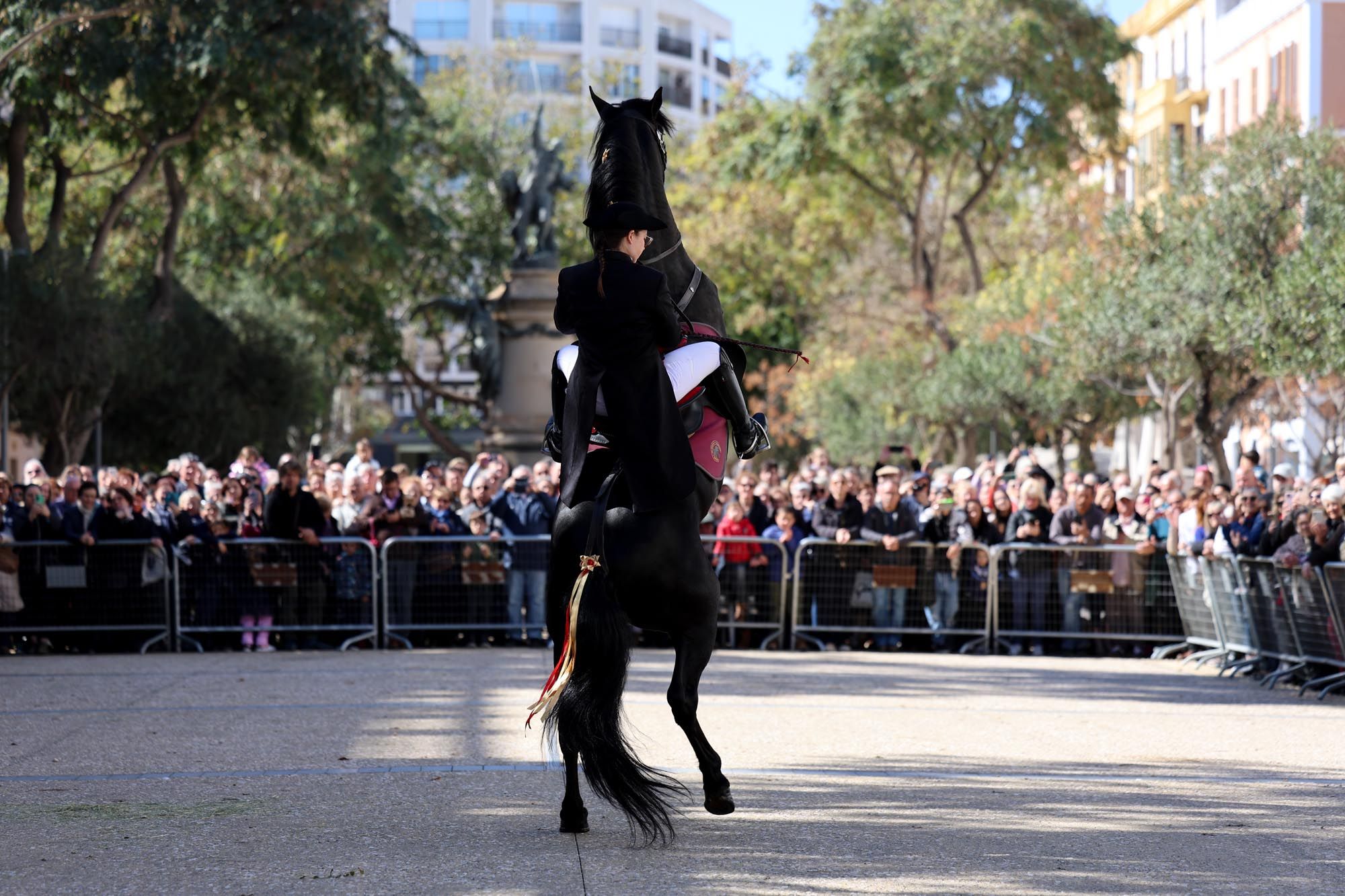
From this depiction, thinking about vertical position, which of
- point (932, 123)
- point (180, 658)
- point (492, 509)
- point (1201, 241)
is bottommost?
point (180, 658)

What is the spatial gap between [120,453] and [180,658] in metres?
23.3

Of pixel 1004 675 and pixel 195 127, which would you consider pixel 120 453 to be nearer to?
pixel 195 127

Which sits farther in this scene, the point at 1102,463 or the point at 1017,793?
the point at 1102,463

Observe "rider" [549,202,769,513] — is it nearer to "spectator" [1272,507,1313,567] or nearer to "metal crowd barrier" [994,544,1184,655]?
"spectator" [1272,507,1313,567]

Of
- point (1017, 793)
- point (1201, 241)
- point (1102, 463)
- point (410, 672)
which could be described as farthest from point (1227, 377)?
point (1102, 463)

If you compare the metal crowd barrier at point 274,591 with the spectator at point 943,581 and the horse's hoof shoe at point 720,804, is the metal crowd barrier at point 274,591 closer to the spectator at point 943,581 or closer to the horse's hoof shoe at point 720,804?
the spectator at point 943,581

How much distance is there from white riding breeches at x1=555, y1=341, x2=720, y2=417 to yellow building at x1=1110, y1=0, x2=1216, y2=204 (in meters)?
53.4

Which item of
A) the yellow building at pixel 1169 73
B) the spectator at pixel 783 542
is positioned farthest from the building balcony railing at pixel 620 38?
the spectator at pixel 783 542

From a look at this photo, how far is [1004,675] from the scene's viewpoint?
1531cm

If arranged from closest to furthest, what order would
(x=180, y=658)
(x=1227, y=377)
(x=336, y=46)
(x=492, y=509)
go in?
1. (x=180, y=658)
2. (x=492, y=509)
3. (x=336, y=46)
4. (x=1227, y=377)

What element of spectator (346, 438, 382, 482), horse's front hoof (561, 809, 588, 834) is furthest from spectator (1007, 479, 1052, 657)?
horse's front hoof (561, 809, 588, 834)

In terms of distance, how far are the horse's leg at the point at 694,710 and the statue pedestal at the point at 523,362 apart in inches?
821

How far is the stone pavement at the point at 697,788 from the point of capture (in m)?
6.42

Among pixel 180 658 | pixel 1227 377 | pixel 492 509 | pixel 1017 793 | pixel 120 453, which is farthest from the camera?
pixel 120 453
